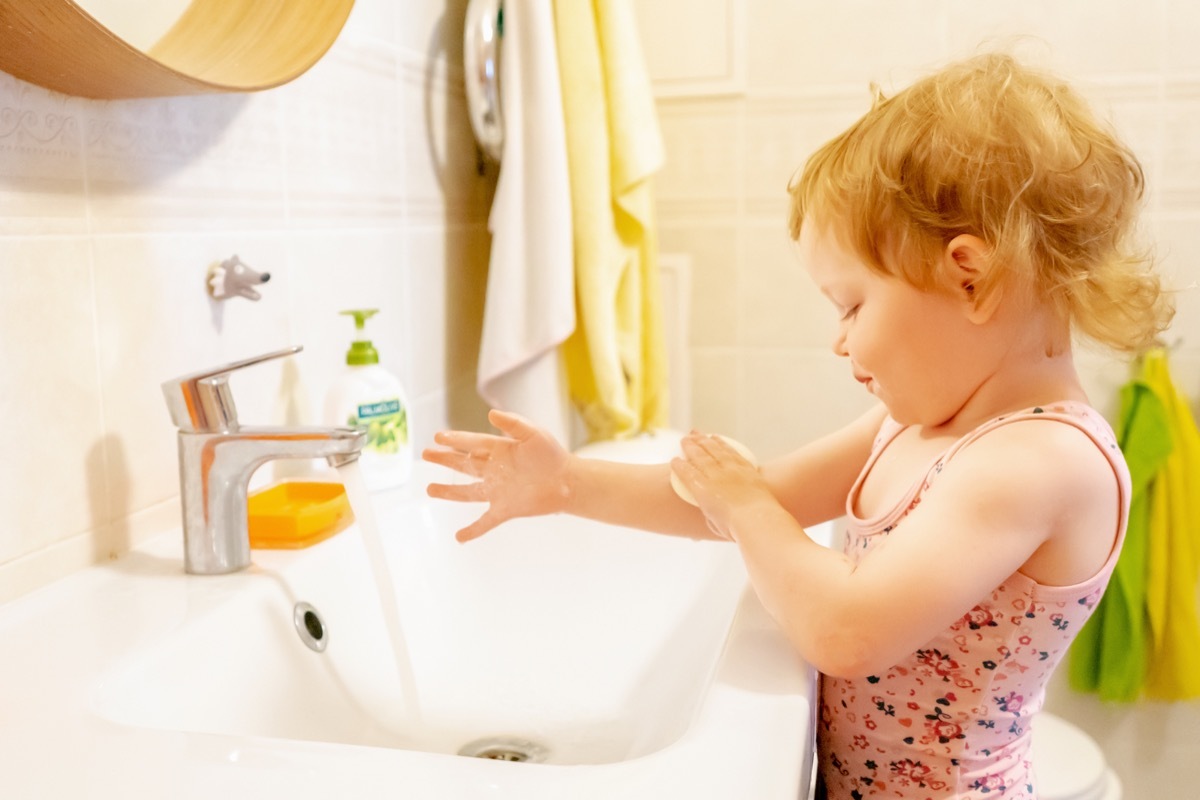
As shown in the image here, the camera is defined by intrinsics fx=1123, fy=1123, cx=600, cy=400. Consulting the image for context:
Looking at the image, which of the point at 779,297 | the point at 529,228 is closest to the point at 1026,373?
the point at 529,228

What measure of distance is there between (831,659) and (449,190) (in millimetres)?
991

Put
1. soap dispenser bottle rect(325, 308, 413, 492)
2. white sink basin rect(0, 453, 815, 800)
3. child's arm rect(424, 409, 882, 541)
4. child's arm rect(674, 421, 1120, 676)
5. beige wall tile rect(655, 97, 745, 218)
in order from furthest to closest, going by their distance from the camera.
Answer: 1. beige wall tile rect(655, 97, 745, 218)
2. soap dispenser bottle rect(325, 308, 413, 492)
3. child's arm rect(424, 409, 882, 541)
4. child's arm rect(674, 421, 1120, 676)
5. white sink basin rect(0, 453, 815, 800)

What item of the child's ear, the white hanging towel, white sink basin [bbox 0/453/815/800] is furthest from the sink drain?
the white hanging towel

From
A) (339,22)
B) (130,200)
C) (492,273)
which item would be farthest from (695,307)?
(130,200)

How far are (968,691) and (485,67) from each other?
37.7 inches

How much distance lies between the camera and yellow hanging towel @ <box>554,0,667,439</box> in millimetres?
1463

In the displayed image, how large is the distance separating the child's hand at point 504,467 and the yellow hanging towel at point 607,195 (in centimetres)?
63

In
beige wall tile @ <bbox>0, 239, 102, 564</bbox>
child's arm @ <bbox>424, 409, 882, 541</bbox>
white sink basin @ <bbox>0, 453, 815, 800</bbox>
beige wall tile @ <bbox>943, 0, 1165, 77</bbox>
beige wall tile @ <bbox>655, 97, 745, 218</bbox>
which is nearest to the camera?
white sink basin @ <bbox>0, 453, 815, 800</bbox>

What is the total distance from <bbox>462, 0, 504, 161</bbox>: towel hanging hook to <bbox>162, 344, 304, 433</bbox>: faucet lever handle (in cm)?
66

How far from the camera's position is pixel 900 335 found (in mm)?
729

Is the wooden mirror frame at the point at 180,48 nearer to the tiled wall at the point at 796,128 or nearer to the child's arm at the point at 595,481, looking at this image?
the child's arm at the point at 595,481

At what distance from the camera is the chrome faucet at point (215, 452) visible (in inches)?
32.4

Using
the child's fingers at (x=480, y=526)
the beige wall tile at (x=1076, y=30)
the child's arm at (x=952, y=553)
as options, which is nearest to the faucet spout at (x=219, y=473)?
the child's fingers at (x=480, y=526)

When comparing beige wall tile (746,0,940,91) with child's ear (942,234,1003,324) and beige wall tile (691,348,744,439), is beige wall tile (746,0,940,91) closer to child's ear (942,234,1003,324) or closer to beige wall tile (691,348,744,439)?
beige wall tile (691,348,744,439)
